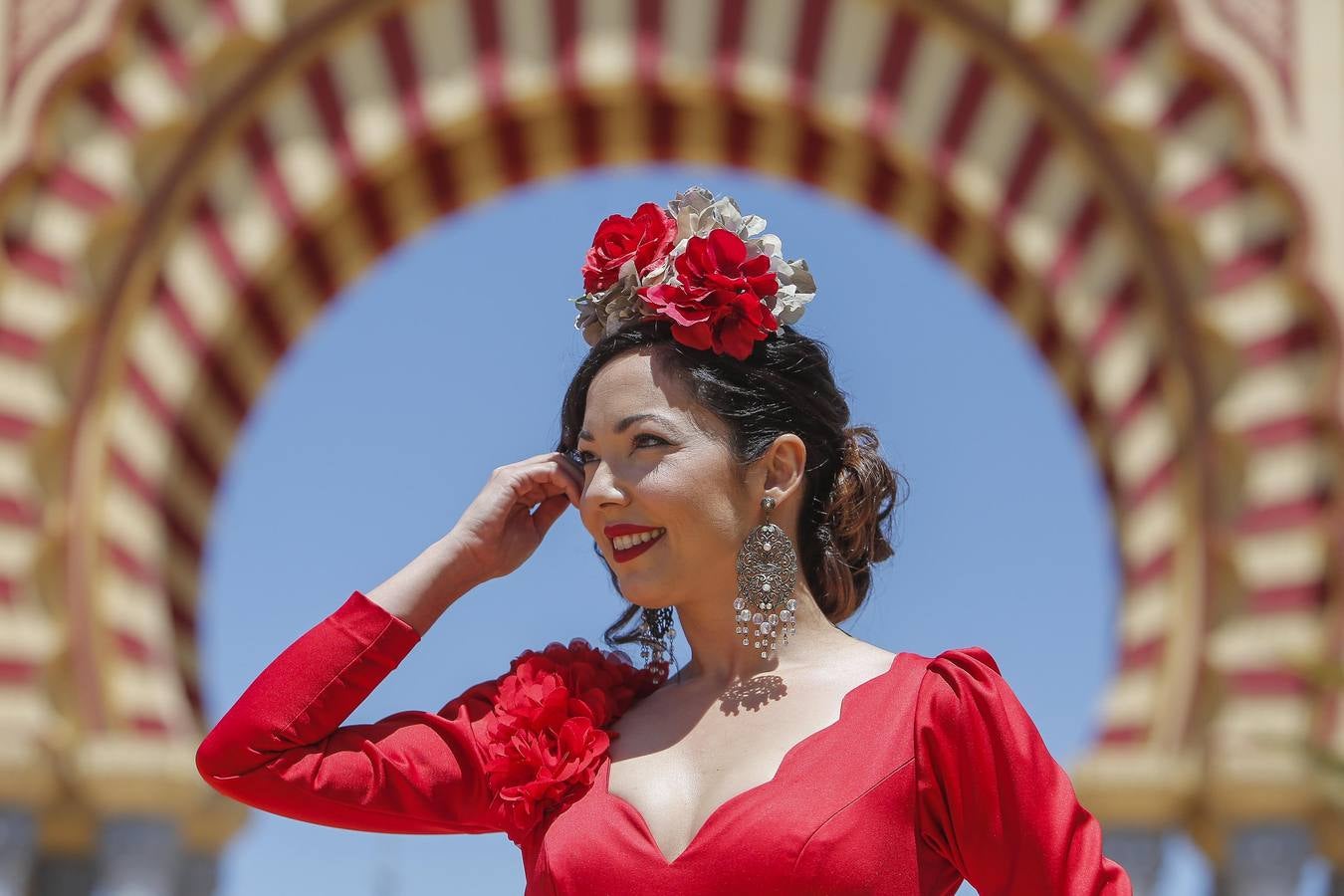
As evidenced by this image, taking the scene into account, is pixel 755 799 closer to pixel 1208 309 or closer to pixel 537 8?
pixel 1208 309

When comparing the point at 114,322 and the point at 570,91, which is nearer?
the point at 114,322

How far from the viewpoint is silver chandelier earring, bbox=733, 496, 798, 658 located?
1.65 metres

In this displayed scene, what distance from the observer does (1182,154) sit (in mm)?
5129

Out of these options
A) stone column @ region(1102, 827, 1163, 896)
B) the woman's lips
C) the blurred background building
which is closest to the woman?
the woman's lips

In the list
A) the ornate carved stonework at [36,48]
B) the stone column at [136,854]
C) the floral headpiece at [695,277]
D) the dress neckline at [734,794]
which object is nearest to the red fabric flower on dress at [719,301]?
the floral headpiece at [695,277]

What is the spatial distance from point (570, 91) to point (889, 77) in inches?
35.4

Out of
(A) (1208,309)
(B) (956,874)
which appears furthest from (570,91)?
(B) (956,874)

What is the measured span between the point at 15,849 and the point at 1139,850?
8.79 feet

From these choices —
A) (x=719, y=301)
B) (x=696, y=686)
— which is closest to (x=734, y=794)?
(x=696, y=686)

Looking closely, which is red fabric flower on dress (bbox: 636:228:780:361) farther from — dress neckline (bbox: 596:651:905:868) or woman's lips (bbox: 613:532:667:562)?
A: dress neckline (bbox: 596:651:905:868)

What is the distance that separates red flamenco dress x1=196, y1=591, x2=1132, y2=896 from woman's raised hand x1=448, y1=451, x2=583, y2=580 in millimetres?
92

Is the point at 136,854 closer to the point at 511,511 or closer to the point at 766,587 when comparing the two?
the point at 511,511

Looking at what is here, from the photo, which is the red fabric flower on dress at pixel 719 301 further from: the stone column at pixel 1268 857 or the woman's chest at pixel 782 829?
the stone column at pixel 1268 857

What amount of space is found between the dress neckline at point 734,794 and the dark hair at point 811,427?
136 millimetres
